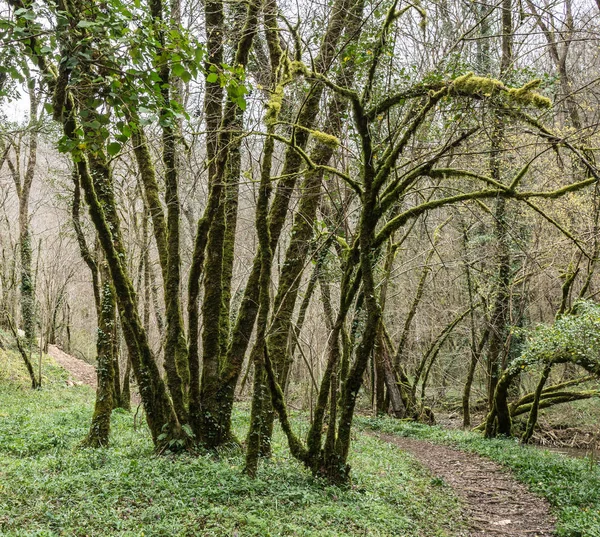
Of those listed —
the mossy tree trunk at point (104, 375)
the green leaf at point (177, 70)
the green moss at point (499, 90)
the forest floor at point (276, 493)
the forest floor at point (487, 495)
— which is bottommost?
the forest floor at point (487, 495)

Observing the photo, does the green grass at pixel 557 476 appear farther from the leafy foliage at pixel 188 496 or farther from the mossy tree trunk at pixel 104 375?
the mossy tree trunk at pixel 104 375

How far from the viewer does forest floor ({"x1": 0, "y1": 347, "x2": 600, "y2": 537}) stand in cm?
488

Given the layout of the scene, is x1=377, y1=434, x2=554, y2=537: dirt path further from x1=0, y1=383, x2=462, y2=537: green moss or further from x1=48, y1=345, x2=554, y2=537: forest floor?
x1=0, y1=383, x2=462, y2=537: green moss

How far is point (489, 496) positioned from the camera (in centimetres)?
811

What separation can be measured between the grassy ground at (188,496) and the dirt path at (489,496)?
0.38 meters

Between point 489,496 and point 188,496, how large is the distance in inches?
209

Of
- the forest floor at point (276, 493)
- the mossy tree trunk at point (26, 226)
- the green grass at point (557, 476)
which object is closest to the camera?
the forest floor at point (276, 493)

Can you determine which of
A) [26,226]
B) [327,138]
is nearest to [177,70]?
[327,138]

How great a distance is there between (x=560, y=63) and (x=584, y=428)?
10.8 m

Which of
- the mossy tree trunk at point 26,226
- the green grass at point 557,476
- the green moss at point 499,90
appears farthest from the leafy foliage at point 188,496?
the mossy tree trunk at point 26,226

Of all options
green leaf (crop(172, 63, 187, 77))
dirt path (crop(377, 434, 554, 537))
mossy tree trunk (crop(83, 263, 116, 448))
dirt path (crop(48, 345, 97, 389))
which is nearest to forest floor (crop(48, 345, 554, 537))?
dirt path (crop(377, 434, 554, 537))

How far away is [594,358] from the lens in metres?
8.34

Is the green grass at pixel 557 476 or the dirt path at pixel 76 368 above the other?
the dirt path at pixel 76 368

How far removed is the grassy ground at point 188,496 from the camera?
186 inches
